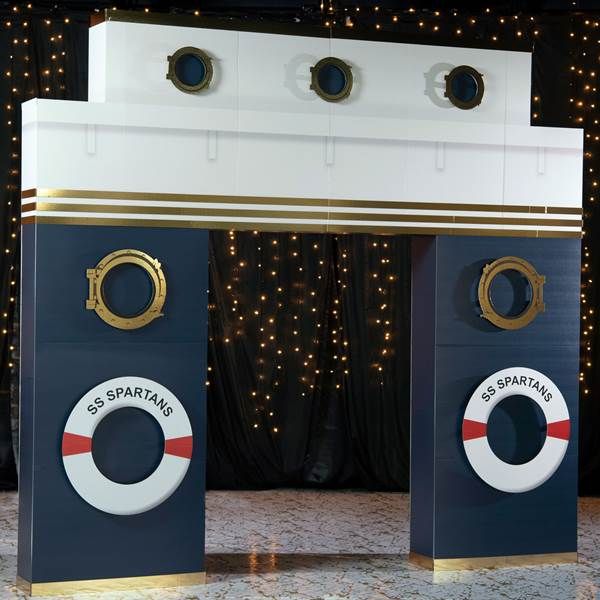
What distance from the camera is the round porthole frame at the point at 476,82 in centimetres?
500

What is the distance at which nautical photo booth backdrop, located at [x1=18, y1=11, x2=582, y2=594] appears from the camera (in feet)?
14.9

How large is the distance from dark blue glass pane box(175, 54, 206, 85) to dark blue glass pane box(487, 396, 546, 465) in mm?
1833

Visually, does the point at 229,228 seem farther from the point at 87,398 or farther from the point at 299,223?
the point at 87,398

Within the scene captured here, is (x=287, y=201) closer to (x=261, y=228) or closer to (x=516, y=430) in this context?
(x=261, y=228)

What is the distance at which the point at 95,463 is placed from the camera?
181 inches

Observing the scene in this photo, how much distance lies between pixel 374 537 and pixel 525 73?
2310mm

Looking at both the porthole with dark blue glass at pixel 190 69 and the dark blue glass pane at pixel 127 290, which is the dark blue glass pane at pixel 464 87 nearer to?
the porthole with dark blue glass at pixel 190 69

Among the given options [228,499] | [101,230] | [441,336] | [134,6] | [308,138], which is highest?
[134,6]

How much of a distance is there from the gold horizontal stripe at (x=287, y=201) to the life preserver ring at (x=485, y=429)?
2.26 ft

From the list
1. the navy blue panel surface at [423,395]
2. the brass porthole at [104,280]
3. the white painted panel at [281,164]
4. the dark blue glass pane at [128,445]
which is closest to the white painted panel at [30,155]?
the white painted panel at [281,164]

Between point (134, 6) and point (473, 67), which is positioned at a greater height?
point (134, 6)

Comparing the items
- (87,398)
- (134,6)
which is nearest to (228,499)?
(87,398)

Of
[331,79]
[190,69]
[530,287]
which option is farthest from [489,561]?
[190,69]

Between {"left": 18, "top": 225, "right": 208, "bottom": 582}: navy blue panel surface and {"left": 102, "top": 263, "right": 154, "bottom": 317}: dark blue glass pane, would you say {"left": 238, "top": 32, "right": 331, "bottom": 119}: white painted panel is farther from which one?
{"left": 102, "top": 263, "right": 154, "bottom": 317}: dark blue glass pane
